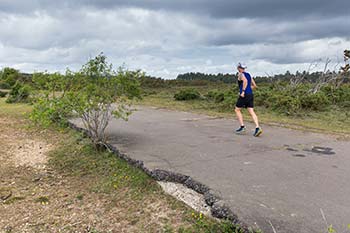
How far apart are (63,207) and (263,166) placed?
2.92 meters

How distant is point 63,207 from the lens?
4.48 meters

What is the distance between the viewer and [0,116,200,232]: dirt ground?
381cm

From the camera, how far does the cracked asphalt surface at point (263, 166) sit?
3473 millimetres

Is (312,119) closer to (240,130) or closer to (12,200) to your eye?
(240,130)

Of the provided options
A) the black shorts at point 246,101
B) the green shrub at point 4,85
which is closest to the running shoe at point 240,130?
the black shorts at point 246,101

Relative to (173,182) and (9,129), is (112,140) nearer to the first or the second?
(173,182)

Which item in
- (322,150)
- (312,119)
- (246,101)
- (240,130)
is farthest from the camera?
(312,119)

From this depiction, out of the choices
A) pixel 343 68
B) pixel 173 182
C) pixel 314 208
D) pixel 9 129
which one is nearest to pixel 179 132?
pixel 173 182

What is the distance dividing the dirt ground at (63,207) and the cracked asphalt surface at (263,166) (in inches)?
34.2

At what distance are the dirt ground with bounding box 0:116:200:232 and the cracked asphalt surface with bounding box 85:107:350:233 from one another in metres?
0.87

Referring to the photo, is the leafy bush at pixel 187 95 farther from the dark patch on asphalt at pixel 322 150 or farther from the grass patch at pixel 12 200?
the grass patch at pixel 12 200

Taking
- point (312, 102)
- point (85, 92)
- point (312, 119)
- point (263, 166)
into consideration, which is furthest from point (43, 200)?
point (312, 102)

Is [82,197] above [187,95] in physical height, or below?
below

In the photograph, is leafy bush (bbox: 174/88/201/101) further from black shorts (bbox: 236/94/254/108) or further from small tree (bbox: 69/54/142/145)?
small tree (bbox: 69/54/142/145)
